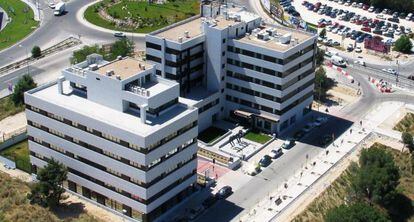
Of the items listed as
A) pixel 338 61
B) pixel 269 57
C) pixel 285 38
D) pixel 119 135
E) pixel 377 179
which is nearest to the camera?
pixel 119 135

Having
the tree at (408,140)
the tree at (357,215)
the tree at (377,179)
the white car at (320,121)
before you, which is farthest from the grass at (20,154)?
the tree at (408,140)

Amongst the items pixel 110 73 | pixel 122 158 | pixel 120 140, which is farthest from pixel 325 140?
pixel 120 140

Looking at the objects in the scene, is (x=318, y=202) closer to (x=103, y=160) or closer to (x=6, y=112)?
(x=103, y=160)

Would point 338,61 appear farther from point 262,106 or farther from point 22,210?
point 22,210

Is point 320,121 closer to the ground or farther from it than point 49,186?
closer to the ground

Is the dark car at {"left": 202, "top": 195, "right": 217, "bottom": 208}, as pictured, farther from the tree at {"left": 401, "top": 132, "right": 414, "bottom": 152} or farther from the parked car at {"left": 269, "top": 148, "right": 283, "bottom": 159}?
the tree at {"left": 401, "top": 132, "right": 414, "bottom": 152}

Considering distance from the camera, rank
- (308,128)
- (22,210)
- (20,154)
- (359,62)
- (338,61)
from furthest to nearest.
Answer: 1. (359,62)
2. (338,61)
3. (308,128)
4. (20,154)
5. (22,210)

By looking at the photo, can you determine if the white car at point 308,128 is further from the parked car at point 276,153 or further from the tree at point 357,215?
the tree at point 357,215
